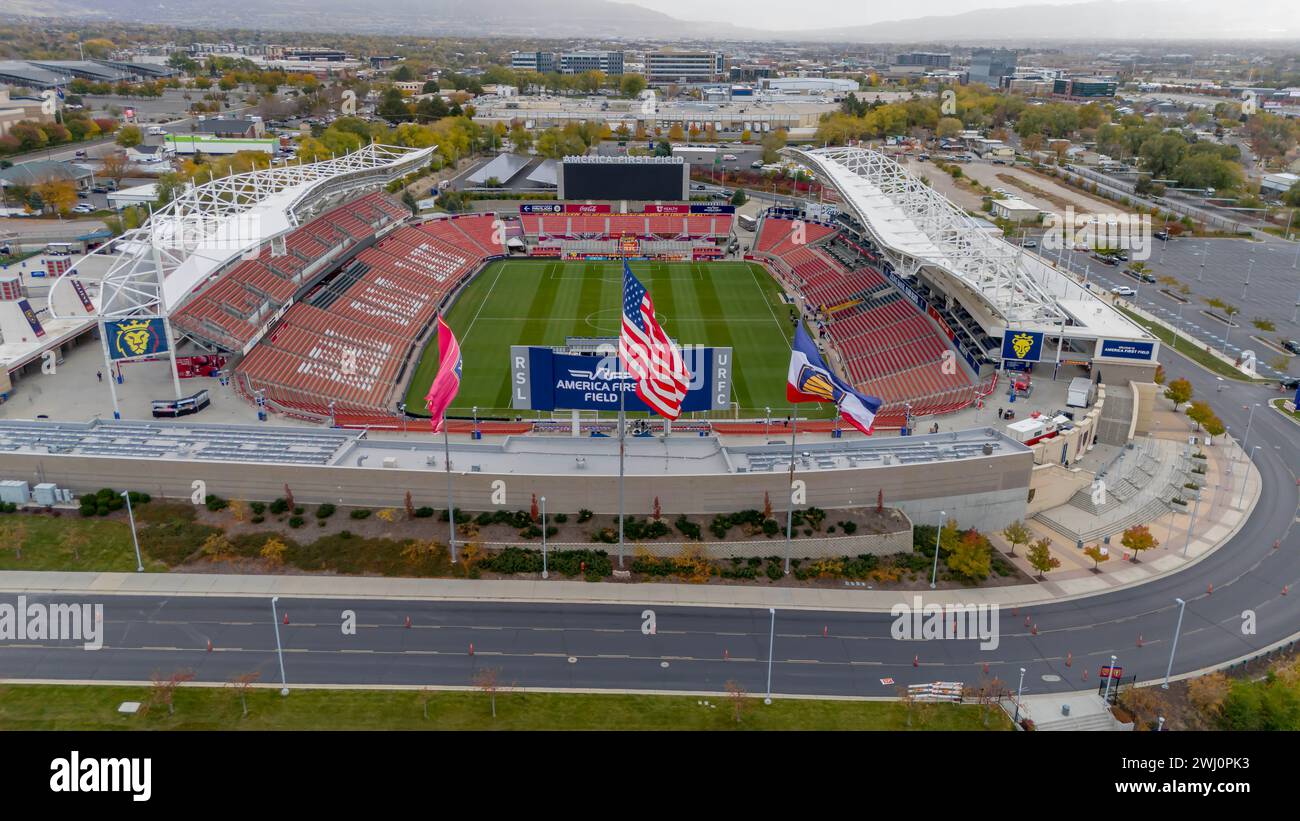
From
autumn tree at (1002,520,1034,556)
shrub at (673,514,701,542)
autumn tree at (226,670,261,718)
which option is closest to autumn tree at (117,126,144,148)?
shrub at (673,514,701,542)

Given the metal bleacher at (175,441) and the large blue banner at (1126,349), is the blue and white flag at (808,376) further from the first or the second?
the large blue banner at (1126,349)

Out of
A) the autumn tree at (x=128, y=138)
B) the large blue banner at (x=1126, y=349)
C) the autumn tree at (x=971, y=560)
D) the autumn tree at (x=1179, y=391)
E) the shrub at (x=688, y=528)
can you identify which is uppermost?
the autumn tree at (x=128, y=138)

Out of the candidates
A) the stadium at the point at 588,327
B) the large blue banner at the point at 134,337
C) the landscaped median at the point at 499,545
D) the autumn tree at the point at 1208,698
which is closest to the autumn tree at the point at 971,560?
the landscaped median at the point at 499,545

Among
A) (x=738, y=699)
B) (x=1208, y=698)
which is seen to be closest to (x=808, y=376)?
(x=738, y=699)

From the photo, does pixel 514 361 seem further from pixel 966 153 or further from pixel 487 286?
pixel 966 153

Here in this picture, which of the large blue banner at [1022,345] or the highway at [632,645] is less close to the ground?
the large blue banner at [1022,345]

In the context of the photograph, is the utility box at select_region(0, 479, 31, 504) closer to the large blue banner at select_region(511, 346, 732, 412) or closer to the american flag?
the large blue banner at select_region(511, 346, 732, 412)

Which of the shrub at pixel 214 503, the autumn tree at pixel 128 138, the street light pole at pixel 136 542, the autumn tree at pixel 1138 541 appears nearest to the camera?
the street light pole at pixel 136 542

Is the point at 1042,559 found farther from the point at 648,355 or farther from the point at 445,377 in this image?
the point at 445,377
